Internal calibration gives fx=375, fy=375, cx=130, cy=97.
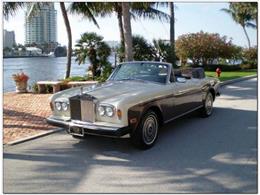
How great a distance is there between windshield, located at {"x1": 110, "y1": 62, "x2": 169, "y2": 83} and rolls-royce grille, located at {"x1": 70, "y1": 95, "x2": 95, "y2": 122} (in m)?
1.58

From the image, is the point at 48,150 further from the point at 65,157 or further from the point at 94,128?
the point at 94,128

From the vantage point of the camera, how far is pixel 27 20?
56.6 ft

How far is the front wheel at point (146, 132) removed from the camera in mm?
6133

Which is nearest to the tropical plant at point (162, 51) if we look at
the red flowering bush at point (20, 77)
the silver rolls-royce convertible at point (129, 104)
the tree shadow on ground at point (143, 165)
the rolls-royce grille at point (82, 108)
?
the red flowering bush at point (20, 77)

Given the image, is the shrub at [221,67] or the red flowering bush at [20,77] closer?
the red flowering bush at [20,77]

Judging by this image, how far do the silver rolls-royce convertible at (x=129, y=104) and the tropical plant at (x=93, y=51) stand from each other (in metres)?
10.3

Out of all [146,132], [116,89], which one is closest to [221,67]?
[116,89]

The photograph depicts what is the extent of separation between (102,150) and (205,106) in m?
3.68

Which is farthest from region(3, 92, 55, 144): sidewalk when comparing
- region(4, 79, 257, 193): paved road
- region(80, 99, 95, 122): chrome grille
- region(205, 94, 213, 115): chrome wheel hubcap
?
region(205, 94, 213, 115): chrome wheel hubcap

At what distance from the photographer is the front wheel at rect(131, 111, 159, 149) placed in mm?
6133

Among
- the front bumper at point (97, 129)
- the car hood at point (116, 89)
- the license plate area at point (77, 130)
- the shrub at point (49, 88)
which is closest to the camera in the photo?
the front bumper at point (97, 129)

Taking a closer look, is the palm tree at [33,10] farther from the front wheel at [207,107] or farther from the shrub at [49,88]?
the front wheel at [207,107]

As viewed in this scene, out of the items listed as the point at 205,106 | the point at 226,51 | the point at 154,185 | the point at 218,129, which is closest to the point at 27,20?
the point at 205,106

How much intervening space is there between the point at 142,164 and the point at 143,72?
8.32ft
